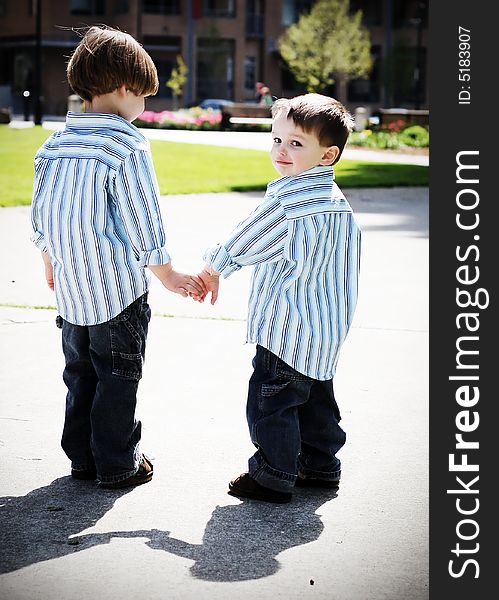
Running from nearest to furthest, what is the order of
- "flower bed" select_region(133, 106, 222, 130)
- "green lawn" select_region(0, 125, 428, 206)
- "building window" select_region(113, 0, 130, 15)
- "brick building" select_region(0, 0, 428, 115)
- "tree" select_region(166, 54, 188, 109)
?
1. "green lawn" select_region(0, 125, 428, 206)
2. "flower bed" select_region(133, 106, 222, 130)
3. "tree" select_region(166, 54, 188, 109)
4. "building window" select_region(113, 0, 130, 15)
5. "brick building" select_region(0, 0, 428, 115)

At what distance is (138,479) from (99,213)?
0.95 meters

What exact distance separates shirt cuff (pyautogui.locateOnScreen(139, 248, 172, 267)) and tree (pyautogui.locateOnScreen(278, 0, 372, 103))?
47.9m

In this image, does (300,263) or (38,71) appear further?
(38,71)

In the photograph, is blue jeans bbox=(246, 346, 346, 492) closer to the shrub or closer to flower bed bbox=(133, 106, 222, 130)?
the shrub

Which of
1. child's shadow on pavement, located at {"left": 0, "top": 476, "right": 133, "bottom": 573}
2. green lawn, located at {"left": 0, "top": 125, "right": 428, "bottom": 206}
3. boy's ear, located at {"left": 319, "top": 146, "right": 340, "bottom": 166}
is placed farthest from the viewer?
green lawn, located at {"left": 0, "top": 125, "right": 428, "bottom": 206}

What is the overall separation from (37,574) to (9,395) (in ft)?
6.55

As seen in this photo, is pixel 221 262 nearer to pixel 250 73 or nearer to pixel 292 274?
pixel 292 274

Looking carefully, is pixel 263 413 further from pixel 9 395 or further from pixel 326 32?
pixel 326 32

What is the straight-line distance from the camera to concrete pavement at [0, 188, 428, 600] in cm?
315

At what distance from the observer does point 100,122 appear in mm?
3699

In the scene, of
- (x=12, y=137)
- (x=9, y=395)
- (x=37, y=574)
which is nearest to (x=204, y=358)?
(x=9, y=395)

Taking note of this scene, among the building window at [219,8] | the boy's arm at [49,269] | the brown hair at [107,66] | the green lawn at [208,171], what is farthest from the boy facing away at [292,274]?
the building window at [219,8]

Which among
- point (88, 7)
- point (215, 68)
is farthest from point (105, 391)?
point (88, 7)

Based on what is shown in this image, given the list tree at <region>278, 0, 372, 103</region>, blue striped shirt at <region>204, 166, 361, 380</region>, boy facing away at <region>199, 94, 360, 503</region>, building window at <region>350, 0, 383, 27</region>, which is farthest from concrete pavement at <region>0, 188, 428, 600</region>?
building window at <region>350, 0, 383, 27</region>
